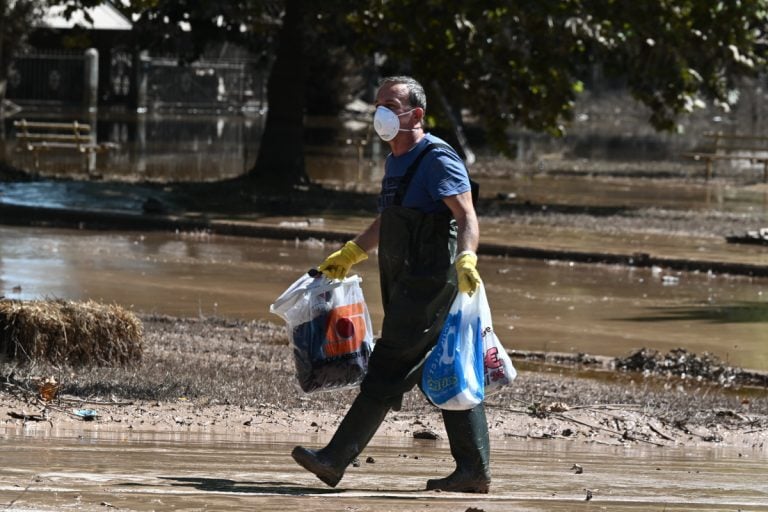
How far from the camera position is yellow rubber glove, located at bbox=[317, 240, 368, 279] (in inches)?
275

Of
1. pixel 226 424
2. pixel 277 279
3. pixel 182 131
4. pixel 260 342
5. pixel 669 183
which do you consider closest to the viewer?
pixel 226 424

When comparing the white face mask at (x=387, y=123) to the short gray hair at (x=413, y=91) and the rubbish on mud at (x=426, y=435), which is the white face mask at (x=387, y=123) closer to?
the short gray hair at (x=413, y=91)

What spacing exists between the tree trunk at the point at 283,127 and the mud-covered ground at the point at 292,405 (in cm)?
1396

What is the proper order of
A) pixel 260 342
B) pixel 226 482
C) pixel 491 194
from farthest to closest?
pixel 491 194 < pixel 260 342 < pixel 226 482

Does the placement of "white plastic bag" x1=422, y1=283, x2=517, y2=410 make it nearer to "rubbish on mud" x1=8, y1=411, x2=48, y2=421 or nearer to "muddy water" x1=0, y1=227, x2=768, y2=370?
"rubbish on mud" x1=8, y1=411, x2=48, y2=421

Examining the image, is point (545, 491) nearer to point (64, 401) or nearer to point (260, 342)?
point (64, 401)

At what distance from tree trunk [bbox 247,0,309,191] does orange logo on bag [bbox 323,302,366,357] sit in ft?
57.1

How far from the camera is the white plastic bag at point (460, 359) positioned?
6441mm

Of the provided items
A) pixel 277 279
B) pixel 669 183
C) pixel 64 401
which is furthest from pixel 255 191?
pixel 64 401

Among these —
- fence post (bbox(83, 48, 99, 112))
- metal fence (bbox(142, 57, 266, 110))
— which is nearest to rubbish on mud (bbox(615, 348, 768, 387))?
fence post (bbox(83, 48, 99, 112))

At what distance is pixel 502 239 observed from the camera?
781 inches

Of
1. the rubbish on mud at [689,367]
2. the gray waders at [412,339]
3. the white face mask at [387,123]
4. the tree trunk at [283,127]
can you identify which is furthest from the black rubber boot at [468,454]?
the tree trunk at [283,127]

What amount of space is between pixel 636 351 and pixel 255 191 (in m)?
12.5

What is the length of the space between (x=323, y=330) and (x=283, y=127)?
58.6ft
